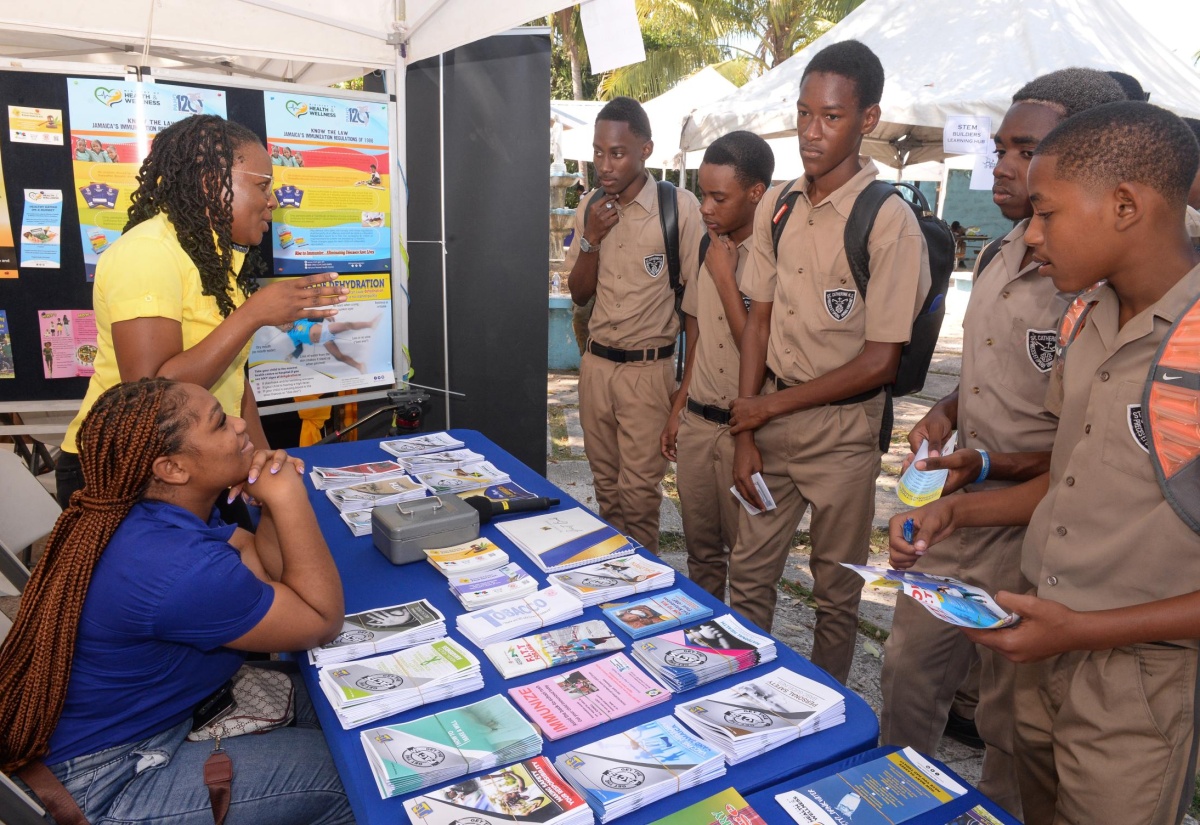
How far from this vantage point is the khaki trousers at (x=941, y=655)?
1.93 m

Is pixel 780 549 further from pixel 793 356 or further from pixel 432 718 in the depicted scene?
pixel 432 718

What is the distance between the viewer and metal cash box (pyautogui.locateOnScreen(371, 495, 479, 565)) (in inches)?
74.0

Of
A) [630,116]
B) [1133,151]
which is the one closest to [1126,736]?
[1133,151]

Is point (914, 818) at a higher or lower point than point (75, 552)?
lower

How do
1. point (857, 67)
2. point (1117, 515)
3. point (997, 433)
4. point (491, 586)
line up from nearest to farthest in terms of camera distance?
point (1117, 515) < point (491, 586) < point (997, 433) < point (857, 67)

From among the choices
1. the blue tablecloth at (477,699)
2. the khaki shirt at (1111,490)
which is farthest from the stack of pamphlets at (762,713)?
the khaki shirt at (1111,490)

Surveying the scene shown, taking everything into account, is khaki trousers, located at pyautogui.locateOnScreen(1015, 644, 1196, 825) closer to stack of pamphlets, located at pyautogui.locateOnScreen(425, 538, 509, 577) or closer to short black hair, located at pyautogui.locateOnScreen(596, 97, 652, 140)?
stack of pamphlets, located at pyautogui.locateOnScreen(425, 538, 509, 577)

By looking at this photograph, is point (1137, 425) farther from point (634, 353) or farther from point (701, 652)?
point (634, 353)

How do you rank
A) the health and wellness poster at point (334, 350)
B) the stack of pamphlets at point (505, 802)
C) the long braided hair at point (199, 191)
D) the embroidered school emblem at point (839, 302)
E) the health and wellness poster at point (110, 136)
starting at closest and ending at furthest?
the stack of pamphlets at point (505, 802) < the long braided hair at point (199, 191) < the embroidered school emblem at point (839, 302) < the health and wellness poster at point (110, 136) < the health and wellness poster at point (334, 350)

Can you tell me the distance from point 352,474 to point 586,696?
1.37 m

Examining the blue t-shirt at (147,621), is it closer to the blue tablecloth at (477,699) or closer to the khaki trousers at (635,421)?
the blue tablecloth at (477,699)

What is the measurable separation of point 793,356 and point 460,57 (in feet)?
8.47

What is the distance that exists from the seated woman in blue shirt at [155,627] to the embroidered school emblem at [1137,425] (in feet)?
4.77

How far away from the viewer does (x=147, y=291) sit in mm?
1955
